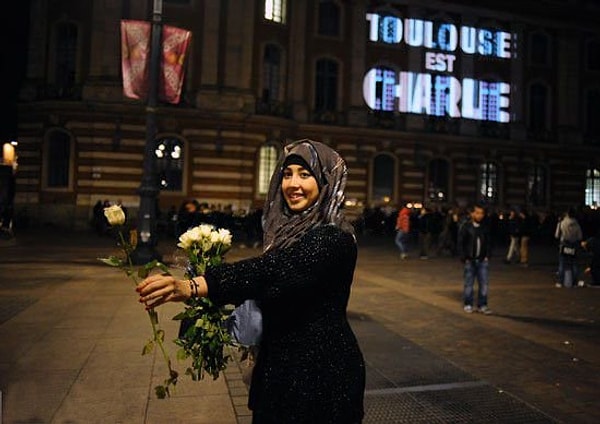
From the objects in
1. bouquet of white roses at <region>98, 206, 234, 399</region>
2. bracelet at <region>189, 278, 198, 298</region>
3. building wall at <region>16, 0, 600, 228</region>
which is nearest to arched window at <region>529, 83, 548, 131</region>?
building wall at <region>16, 0, 600, 228</region>

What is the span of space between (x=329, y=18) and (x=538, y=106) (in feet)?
51.3

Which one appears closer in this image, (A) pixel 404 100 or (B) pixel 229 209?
(B) pixel 229 209

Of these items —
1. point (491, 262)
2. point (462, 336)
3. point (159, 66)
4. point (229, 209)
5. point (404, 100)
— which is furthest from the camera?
point (404, 100)

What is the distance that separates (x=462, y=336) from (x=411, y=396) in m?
3.02

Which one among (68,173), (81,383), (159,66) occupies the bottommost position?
(81,383)

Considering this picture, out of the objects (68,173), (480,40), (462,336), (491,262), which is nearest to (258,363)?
(462,336)

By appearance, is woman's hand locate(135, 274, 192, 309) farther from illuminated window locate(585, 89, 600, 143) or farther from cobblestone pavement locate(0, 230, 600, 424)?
illuminated window locate(585, 89, 600, 143)

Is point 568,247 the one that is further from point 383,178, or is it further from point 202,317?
point 383,178

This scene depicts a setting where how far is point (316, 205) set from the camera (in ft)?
7.97

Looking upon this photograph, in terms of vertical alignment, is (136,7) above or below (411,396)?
above

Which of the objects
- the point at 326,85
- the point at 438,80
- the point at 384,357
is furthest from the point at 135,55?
the point at 438,80

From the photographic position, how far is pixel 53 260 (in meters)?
16.3

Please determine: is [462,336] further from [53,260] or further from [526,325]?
[53,260]

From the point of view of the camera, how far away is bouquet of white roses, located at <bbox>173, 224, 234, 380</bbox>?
230 cm
